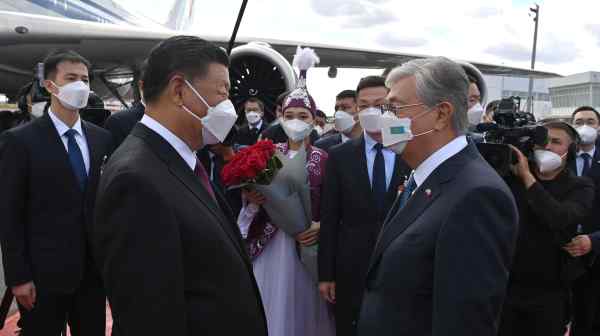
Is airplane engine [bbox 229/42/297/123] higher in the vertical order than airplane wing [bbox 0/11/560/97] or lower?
lower

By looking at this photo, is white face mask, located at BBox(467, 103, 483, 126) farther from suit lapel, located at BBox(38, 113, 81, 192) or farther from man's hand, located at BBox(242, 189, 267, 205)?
suit lapel, located at BBox(38, 113, 81, 192)

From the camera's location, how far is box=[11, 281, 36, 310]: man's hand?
2480 millimetres

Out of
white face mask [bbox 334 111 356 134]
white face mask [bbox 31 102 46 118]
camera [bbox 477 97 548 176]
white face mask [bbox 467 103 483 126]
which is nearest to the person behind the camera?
camera [bbox 477 97 548 176]

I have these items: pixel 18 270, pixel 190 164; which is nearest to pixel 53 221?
pixel 18 270

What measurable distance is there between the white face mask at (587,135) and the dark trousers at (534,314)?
2100 millimetres

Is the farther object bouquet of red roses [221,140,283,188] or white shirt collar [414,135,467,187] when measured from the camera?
bouquet of red roses [221,140,283,188]

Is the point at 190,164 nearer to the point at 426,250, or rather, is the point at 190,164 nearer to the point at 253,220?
the point at 426,250

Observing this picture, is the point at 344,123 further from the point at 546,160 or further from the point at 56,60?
the point at 56,60

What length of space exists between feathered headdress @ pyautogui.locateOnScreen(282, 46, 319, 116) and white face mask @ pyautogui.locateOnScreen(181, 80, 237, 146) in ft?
5.46

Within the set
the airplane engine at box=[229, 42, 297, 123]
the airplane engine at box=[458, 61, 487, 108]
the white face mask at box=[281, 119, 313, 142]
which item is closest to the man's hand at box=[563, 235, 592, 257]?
the white face mask at box=[281, 119, 313, 142]

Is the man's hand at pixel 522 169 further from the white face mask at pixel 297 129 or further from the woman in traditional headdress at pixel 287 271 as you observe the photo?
the white face mask at pixel 297 129

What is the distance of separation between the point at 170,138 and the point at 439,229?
823 mm

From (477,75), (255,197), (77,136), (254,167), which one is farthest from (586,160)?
(77,136)

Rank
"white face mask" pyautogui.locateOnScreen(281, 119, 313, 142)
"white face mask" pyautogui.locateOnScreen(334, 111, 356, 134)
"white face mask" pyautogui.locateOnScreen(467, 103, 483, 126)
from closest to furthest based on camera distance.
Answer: "white face mask" pyautogui.locateOnScreen(281, 119, 313, 142) → "white face mask" pyautogui.locateOnScreen(467, 103, 483, 126) → "white face mask" pyautogui.locateOnScreen(334, 111, 356, 134)
